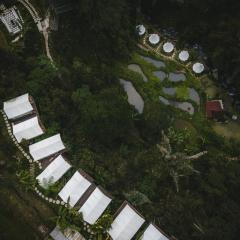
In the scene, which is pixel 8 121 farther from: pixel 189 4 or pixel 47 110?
pixel 189 4

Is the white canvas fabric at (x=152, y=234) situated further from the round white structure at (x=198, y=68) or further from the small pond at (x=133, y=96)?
the round white structure at (x=198, y=68)

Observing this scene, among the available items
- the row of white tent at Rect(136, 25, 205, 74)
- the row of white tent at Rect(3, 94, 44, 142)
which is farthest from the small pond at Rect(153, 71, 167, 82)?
the row of white tent at Rect(3, 94, 44, 142)

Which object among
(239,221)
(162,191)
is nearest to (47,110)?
(162,191)

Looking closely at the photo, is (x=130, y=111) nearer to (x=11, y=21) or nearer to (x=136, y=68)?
(x=136, y=68)

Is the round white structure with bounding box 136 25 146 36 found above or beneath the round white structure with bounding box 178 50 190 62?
beneath

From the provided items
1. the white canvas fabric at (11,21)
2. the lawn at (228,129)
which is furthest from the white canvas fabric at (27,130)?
the lawn at (228,129)

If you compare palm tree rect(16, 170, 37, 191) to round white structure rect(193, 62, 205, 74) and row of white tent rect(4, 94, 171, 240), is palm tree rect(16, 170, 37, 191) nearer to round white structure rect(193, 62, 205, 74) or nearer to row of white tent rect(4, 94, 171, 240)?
row of white tent rect(4, 94, 171, 240)
